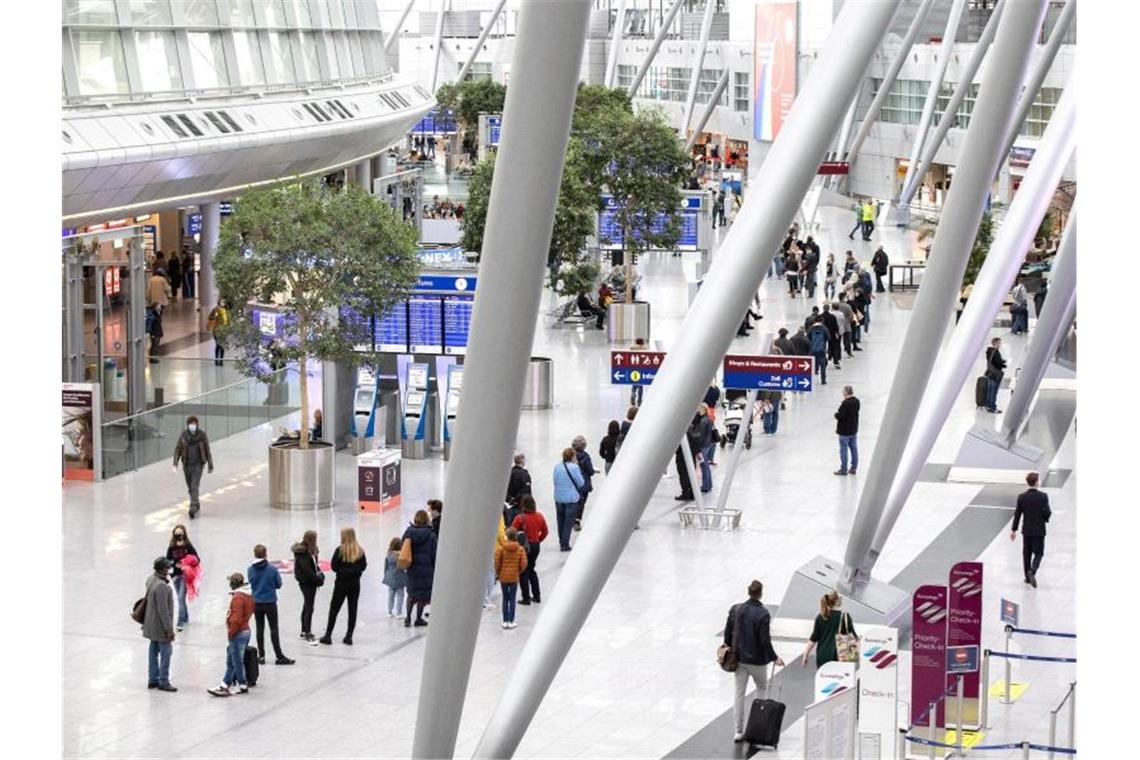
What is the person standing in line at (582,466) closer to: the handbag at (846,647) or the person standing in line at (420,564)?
the person standing in line at (420,564)

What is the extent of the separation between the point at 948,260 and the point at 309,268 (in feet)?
33.2

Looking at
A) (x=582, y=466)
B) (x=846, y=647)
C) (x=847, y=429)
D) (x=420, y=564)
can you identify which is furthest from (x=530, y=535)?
(x=847, y=429)

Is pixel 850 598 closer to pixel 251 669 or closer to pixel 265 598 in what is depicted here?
pixel 265 598

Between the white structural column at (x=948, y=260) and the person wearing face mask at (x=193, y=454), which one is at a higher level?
the white structural column at (x=948, y=260)

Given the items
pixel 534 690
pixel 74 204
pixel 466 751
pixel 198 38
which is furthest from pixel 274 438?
pixel 534 690

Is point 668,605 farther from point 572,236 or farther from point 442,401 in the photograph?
point 572,236

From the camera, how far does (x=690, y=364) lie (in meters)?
9.02

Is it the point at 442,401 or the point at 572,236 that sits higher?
the point at 572,236

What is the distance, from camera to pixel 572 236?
35.1 m

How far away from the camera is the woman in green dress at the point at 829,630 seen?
50.0ft

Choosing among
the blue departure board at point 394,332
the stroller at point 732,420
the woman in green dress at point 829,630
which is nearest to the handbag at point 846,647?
the woman in green dress at point 829,630

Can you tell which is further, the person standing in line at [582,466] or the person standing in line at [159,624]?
the person standing in line at [582,466]

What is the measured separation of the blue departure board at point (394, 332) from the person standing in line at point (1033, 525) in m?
11.6
